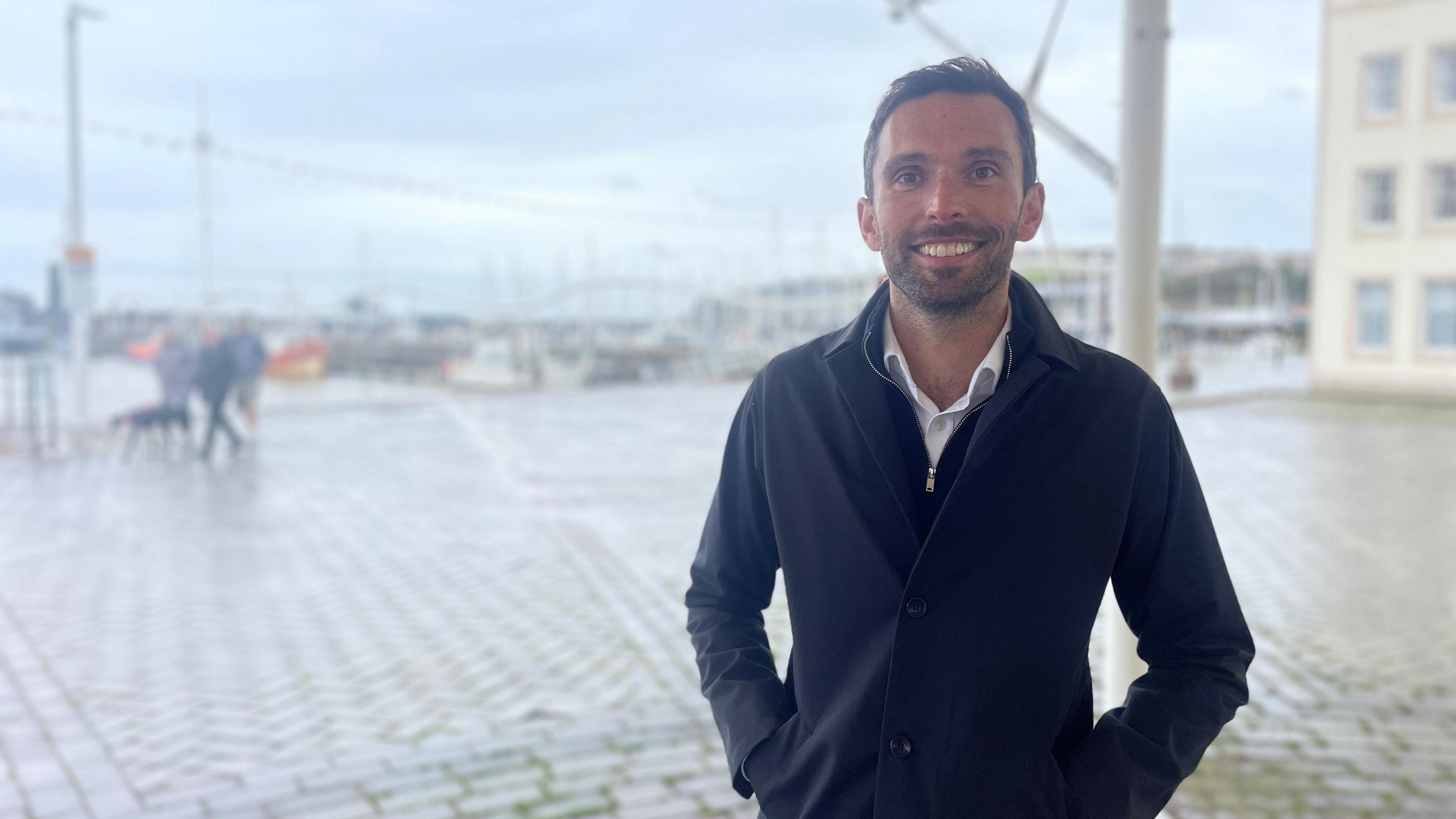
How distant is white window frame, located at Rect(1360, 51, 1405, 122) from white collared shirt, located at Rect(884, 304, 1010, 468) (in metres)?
33.4

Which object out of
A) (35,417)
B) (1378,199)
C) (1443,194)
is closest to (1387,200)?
(1378,199)

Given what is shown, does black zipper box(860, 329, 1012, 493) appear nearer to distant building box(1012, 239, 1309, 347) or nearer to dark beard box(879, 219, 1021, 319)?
dark beard box(879, 219, 1021, 319)

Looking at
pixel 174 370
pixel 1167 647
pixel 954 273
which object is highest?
pixel 954 273

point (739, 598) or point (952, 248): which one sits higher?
point (952, 248)

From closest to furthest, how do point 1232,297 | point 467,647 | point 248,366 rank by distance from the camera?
point 467,647, point 248,366, point 1232,297

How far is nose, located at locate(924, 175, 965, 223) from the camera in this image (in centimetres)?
166

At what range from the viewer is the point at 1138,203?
4273mm

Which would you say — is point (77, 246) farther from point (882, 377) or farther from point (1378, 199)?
point (1378, 199)

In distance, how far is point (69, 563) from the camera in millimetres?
8352

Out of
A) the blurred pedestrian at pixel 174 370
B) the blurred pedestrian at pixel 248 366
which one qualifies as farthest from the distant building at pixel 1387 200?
the blurred pedestrian at pixel 174 370

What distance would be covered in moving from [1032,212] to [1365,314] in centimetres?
3357

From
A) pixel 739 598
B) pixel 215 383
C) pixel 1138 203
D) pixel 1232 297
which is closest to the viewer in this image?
pixel 739 598

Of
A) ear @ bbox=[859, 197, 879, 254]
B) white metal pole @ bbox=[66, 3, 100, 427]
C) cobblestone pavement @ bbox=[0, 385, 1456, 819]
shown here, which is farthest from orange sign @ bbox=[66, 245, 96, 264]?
ear @ bbox=[859, 197, 879, 254]

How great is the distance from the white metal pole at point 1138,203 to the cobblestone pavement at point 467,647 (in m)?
0.57
